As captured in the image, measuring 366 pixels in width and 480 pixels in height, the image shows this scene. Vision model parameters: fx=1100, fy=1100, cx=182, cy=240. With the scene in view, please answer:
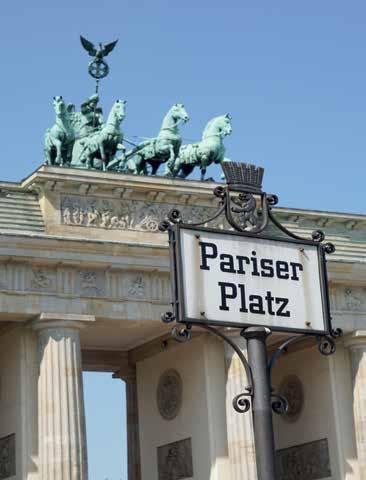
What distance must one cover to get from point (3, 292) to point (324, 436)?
38.8ft

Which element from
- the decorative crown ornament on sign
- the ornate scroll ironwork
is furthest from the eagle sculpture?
the ornate scroll ironwork

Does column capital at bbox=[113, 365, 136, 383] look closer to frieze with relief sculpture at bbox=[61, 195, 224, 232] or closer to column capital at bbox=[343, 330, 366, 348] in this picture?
frieze with relief sculpture at bbox=[61, 195, 224, 232]

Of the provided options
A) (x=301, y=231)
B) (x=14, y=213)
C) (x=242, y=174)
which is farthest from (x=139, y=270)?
(x=242, y=174)

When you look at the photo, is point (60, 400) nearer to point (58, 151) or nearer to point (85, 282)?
point (85, 282)

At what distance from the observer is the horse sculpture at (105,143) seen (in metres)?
32.9

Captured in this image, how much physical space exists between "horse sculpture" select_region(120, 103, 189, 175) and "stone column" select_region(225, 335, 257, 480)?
6260 mm

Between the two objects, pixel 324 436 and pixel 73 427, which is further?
pixel 324 436

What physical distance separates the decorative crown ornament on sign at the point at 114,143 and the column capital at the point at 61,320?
190 inches

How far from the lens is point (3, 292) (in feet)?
96.5

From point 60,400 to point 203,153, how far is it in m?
9.60

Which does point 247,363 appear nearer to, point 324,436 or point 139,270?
point 139,270

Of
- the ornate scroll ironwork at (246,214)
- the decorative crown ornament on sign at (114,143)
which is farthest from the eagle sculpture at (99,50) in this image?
the ornate scroll ironwork at (246,214)

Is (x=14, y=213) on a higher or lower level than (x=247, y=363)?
higher

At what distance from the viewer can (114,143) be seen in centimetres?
3309
